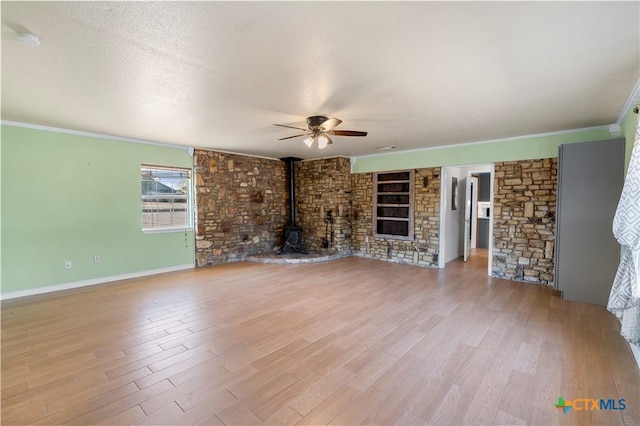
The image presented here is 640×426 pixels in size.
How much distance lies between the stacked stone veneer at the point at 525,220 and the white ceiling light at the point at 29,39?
6090 mm

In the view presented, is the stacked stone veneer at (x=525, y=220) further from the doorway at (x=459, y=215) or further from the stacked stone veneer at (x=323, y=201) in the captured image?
the stacked stone veneer at (x=323, y=201)

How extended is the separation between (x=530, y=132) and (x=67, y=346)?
6599mm

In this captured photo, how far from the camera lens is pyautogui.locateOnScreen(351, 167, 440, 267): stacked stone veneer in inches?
239

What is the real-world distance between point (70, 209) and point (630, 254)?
6710 mm

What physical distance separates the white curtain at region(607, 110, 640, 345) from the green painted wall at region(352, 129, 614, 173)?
2834 mm

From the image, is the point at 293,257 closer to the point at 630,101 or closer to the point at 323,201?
the point at 323,201

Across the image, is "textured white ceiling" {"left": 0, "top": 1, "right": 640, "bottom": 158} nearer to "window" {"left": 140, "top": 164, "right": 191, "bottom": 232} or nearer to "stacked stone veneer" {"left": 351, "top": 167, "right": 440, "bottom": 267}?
"window" {"left": 140, "top": 164, "right": 191, "bottom": 232}

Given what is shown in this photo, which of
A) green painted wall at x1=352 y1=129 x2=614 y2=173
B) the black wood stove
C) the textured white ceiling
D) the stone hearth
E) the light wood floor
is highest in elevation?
the textured white ceiling

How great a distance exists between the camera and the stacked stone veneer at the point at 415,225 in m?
6.06

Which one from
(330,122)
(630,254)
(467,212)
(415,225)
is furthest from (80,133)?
(467,212)

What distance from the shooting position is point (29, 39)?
1.96 metres

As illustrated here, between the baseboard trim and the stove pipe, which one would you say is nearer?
the baseboard trim

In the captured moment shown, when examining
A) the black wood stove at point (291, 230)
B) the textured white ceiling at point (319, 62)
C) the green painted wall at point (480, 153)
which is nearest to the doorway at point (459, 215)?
the green painted wall at point (480, 153)

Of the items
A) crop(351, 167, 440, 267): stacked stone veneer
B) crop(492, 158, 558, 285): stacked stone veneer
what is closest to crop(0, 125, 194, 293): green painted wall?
crop(351, 167, 440, 267): stacked stone veneer
